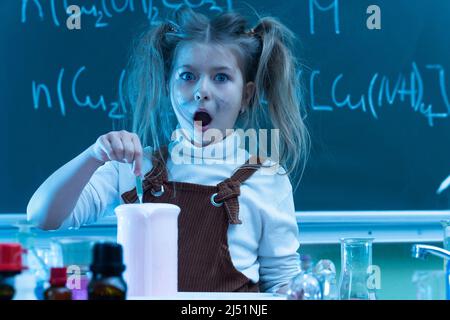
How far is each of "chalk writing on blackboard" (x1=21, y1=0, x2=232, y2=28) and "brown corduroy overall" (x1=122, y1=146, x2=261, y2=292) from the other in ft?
2.15

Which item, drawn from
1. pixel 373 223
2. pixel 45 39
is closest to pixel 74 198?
pixel 45 39

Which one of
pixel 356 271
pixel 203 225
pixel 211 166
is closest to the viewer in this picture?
pixel 356 271

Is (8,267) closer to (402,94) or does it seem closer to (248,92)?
(248,92)

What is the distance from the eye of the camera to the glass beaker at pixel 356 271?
3.71 ft

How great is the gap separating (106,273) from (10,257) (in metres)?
0.11

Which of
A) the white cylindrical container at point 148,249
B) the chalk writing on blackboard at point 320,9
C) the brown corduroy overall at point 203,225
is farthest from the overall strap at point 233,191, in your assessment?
the chalk writing on blackboard at point 320,9

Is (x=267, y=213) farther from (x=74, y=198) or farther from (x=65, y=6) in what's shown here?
(x=65, y=6)

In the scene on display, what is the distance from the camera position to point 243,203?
1544 millimetres

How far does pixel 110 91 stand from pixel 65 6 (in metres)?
0.27

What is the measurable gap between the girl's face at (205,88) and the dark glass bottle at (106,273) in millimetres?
819

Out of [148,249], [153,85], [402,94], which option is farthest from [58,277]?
[402,94]

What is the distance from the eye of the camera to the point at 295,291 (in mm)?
911

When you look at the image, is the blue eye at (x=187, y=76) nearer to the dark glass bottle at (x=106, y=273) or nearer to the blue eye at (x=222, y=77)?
the blue eye at (x=222, y=77)

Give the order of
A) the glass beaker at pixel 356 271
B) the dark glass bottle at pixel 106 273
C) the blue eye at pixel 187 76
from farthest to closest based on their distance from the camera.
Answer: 1. the blue eye at pixel 187 76
2. the glass beaker at pixel 356 271
3. the dark glass bottle at pixel 106 273
